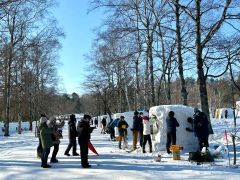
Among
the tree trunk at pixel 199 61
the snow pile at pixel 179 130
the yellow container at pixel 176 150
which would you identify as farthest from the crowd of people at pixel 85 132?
the tree trunk at pixel 199 61

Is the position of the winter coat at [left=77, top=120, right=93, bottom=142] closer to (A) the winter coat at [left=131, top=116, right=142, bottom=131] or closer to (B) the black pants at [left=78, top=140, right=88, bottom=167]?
(B) the black pants at [left=78, top=140, right=88, bottom=167]

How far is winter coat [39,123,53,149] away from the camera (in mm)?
12808

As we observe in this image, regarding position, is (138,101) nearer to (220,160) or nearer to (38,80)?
(38,80)

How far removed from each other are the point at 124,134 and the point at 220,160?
6384 millimetres

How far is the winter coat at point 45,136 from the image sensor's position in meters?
12.8

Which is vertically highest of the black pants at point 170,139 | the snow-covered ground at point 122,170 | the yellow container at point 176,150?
the black pants at point 170,139

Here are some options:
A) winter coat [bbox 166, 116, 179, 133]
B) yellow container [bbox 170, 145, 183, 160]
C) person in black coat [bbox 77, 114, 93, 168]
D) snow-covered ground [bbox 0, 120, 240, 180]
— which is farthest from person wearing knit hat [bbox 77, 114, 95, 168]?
winter coat [bbox 166, 116, 179, 133]

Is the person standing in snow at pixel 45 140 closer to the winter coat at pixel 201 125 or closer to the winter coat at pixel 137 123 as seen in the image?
the winter coat at pixel 201 125

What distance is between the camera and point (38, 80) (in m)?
52.6

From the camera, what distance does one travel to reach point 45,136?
42.2 ft

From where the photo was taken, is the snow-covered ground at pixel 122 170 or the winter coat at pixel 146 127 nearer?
the snow-covered ground at pixel 122 170

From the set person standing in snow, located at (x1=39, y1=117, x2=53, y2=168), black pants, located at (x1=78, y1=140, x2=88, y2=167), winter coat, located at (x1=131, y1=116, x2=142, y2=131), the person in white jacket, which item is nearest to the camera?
black pants, located at (x1=78, y1=140, x2=88, y2=167)

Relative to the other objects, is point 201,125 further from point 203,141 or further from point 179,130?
point 179,130

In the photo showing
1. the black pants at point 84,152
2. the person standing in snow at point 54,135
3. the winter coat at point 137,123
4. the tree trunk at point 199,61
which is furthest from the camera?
the tree trunk at point 199,61
